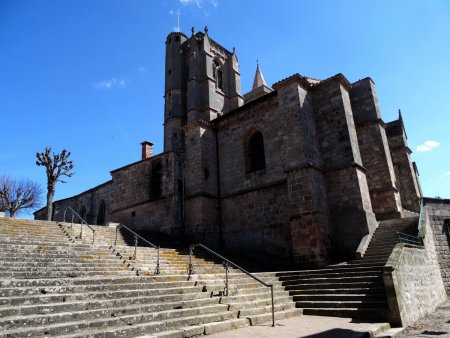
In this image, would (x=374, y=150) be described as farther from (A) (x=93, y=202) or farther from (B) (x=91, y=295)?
(A) (x=93, y=202)

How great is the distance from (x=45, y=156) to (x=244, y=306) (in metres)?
16.1

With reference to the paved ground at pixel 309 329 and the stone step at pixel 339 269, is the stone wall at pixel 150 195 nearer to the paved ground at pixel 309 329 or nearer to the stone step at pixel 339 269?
the stone step at pixel 339 269

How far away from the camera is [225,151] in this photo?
1731cm

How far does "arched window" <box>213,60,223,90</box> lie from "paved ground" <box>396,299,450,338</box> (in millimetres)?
23923

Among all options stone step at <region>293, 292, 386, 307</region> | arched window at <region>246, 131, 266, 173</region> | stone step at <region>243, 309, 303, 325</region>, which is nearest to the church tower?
arched window at <region>246, 131, 266, 173</region>

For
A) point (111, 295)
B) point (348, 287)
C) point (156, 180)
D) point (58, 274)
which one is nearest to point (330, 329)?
point (348, 287)

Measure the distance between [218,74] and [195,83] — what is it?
157 inches

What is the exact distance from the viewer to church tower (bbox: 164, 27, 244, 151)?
25.7 metres

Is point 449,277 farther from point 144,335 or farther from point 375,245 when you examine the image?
point 144,335

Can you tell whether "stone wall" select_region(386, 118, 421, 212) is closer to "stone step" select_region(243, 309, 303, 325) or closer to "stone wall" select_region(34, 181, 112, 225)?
"stone step" select_region(243, 309, 303, 325)

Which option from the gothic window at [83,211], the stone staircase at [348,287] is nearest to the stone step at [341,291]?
the stone staircase at [348,287]

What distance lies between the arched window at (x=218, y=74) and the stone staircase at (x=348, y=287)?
20902mm

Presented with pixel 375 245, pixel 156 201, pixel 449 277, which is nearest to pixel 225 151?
pixel 156 201

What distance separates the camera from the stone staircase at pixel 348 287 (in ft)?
25.4
